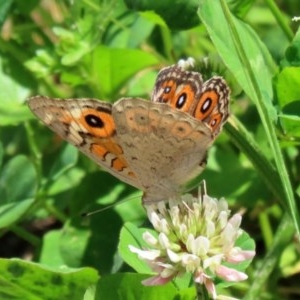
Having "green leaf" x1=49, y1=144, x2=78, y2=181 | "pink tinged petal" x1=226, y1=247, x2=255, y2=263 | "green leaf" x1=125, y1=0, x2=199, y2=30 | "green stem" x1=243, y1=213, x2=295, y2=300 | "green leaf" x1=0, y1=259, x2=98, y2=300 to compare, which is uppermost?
"green leaf" x1=125, y1=0, x2=199, y2=30

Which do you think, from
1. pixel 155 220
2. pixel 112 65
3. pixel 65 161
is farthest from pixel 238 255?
pixel 112 65

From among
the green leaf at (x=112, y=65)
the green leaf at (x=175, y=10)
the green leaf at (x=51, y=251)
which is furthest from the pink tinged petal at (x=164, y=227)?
the green leaf at (x=112, y=65)

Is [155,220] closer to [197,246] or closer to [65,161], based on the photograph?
[197,246]

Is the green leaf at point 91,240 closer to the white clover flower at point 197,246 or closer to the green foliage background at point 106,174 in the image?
the green foliage background at point 106,174

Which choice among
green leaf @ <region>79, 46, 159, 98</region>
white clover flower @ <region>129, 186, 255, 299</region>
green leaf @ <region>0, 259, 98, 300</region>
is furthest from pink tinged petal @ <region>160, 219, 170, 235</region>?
green leaf @ <region>79, 46, 159, 98</region>

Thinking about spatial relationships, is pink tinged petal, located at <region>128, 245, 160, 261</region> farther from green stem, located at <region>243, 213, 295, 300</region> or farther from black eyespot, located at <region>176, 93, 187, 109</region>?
green stem, located at <region>243, 213, 295, 300</region>

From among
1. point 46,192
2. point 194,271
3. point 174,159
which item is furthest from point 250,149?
point 46,192

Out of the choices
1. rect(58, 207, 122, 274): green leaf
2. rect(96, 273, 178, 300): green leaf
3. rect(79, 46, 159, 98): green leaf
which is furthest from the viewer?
rect(79, 46, 159, 98): green leaf
